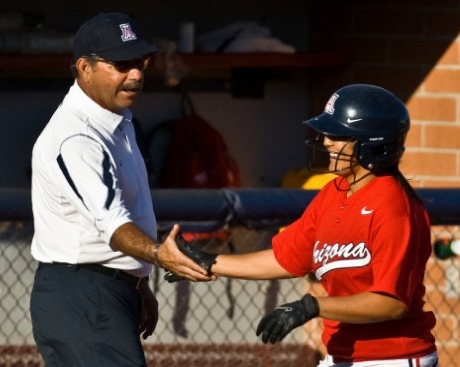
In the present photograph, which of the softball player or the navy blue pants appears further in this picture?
the navy blue pants

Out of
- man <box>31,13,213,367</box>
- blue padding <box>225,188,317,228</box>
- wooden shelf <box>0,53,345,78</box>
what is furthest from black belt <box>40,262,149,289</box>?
wooden shelf <box>0,53,345,78</box>

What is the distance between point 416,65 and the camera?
27.1 feet

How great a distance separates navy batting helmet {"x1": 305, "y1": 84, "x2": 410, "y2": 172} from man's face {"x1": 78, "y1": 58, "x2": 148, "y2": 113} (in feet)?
2.88

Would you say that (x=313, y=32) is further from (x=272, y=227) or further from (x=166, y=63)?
(x=272, y=227)

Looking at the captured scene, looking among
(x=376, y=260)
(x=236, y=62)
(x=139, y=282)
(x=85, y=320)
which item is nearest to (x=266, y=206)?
(x=139, y=282)

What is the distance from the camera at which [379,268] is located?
4383 mm

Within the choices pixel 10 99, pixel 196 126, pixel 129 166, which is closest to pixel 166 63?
pixel 196 126

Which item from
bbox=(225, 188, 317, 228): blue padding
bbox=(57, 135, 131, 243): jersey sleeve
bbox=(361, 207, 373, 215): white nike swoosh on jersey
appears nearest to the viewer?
bbox=(361, 207, 373, 215): white nike swoosh on jersey

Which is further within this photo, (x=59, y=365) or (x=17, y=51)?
(x=17, y=51)

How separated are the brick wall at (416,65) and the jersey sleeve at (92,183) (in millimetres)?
3334

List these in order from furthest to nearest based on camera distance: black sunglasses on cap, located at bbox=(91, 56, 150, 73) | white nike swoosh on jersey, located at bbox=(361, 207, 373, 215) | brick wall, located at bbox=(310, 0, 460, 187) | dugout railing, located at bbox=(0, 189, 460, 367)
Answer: brick wall, located at bbox=(310, 0, 460, 187), dugout railing, located at bbox=(0, 189, 460, 367), black sunglasses on cap, located at bbox=(91, 56, 150, 73), white nike swoosh on jersey, located at bbox=(361, 207, 373, 215)

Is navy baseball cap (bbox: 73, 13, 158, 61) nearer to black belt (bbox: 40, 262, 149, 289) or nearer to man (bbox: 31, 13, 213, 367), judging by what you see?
man (bbox: 31, 13, 213, 367)

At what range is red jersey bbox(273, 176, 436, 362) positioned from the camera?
14.4 ft

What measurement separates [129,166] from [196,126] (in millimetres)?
3239
